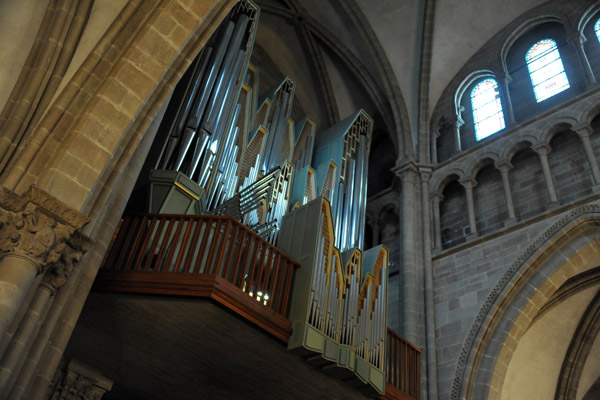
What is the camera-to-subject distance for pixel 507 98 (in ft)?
42.5

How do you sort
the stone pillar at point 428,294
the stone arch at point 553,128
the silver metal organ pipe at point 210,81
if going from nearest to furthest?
the silver metal organ pipe at point 210,81
the stone pillar at point 428,294
the stone arch at point 553,128

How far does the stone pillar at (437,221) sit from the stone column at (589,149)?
289 cm

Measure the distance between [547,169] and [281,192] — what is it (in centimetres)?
498

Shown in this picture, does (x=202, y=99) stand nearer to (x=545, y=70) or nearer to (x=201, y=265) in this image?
(x=201, y=265)

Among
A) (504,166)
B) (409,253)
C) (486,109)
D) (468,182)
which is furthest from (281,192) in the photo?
(486,109)

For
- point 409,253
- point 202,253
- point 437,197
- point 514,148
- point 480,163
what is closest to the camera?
point 202,253

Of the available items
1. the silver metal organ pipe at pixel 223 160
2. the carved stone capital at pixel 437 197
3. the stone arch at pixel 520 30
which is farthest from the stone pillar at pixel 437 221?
the silver metal organ pipe at pixel 223 160

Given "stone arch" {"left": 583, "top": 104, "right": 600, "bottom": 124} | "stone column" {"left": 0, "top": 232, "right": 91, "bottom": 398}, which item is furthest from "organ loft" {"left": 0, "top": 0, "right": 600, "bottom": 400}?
"stone arch" {"left": 583, "top": 104, "right": 600, "bottom": 124}

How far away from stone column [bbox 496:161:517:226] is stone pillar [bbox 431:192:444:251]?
Answer: 4.55 ft

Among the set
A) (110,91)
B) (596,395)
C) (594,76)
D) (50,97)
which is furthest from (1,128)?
(596,395)

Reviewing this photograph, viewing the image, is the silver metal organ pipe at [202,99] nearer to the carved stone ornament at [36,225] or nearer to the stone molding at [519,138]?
the carved stone ornament at [36,225]

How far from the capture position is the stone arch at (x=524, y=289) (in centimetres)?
980

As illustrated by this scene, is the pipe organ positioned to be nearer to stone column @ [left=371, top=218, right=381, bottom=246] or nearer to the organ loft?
the organ loft

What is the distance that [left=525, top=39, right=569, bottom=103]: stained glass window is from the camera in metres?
12.5
